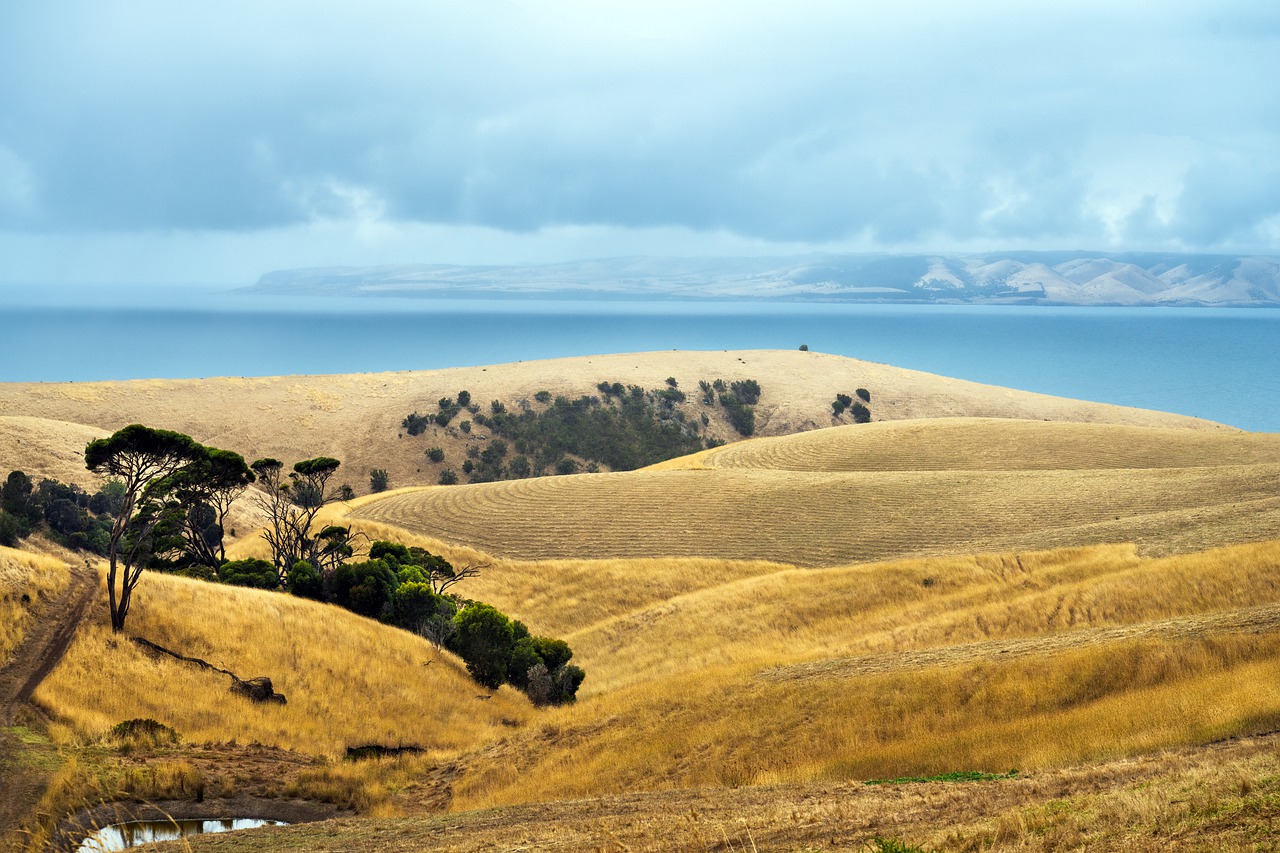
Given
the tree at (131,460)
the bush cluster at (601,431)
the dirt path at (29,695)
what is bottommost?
the bush cluster at (601,431)

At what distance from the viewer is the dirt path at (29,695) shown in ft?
48.3

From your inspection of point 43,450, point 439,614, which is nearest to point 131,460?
point 439,614

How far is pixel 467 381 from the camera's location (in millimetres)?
142875

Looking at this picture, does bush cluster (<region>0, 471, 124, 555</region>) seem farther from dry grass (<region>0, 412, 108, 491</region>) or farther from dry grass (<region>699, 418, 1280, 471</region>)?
dry grass (<region>699, 418, 1280, 471</region>)

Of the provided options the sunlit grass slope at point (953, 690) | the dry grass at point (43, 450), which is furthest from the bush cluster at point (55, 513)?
the sunlit grass slope at point (953, 690)

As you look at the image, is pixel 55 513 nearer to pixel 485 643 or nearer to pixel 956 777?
pixel 485 643

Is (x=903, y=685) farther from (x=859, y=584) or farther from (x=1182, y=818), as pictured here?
(x=859, y=584)

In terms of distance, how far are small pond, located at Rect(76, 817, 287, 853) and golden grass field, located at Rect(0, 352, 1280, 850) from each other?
1.09 m

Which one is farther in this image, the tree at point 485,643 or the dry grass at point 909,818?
the tree at point 485,643

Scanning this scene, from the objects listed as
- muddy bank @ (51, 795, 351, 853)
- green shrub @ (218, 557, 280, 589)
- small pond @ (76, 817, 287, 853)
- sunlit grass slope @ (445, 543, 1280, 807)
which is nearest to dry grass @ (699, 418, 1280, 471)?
sunlit grass slope @ (445, 543, 1280, 807)

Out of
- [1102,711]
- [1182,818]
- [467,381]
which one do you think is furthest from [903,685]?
[467,381]

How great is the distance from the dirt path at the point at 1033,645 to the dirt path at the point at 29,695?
1565cm

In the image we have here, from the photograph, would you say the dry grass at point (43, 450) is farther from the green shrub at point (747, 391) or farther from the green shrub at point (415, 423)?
the green shrub at point (747, 391)

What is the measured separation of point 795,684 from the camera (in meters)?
22.6
